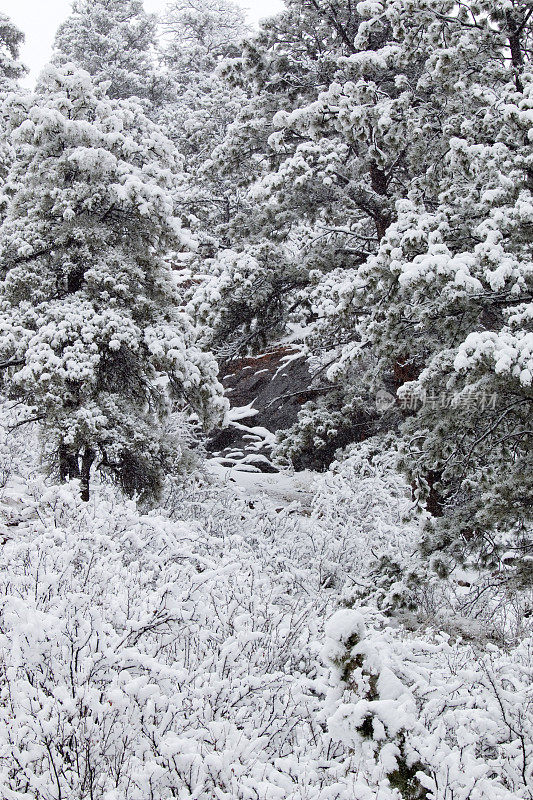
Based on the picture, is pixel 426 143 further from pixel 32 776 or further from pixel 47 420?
pixel 32 776

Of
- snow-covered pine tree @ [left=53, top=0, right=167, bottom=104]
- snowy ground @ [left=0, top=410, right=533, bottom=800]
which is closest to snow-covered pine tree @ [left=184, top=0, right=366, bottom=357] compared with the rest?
snowy ground @ [left=0, top=410, right=533, bottom=800]

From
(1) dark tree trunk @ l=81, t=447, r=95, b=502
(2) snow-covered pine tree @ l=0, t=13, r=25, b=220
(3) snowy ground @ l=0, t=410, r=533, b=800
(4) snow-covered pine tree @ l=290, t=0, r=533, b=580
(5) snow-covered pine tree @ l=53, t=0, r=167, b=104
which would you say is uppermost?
(5) snow-covered pine tree @ l=53, t=0, r=167, b=104

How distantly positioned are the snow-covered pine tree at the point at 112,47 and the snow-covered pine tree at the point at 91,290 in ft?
77.8

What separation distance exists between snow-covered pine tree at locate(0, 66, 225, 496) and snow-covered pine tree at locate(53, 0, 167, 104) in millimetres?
23728

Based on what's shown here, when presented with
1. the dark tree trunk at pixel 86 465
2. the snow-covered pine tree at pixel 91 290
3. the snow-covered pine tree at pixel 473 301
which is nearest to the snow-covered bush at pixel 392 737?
the snow-covered pine tree at pixel 473 301

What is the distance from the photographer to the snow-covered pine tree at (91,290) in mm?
8609

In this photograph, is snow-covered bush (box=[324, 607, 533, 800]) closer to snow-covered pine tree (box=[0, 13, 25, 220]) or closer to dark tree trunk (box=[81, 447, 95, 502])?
dark tree trunk (box=[81, 447, 95, 502])

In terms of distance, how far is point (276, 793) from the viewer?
269 centimetres

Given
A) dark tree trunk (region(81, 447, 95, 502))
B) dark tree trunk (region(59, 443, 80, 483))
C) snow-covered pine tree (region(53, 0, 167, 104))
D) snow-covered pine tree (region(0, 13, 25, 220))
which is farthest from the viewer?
snow-covered pine tree (region(53, 0, 167, 104))

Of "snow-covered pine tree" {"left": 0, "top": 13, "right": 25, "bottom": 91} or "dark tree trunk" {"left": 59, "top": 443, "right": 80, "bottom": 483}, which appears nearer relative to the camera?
"dark tree trunk" {"left": 59, "top": 443, "right": 80, "bottom": 483}

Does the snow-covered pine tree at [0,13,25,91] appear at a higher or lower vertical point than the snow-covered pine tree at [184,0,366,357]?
higher

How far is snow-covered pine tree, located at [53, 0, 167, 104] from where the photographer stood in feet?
99.8

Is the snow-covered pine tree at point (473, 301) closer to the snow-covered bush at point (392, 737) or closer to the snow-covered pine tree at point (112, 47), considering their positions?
the snow-covered bush at point (392, 737)

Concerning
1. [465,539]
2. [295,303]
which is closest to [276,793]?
[465,539]
